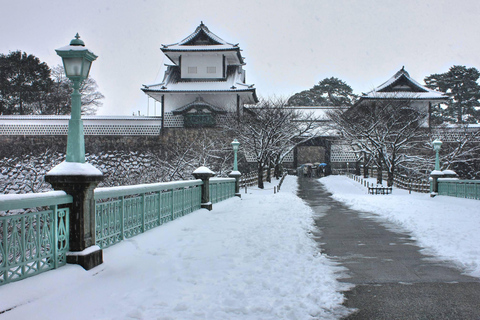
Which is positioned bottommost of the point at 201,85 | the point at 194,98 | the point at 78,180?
the point at 78,180

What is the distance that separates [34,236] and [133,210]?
317cm

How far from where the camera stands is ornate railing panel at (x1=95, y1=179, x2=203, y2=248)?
23.0 feet

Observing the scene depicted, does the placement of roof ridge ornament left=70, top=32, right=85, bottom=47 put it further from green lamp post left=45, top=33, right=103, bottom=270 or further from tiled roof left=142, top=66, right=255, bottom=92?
tiled roof left=142, top=66, right=255, bottom=92

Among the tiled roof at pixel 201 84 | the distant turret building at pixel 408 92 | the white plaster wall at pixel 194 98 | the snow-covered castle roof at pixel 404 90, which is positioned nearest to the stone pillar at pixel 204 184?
the tiled roof at pixel 201 84

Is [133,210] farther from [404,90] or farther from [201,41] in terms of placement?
[404,90]

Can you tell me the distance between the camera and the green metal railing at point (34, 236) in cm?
470

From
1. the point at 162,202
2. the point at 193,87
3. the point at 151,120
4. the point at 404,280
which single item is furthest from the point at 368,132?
the point at 404,280

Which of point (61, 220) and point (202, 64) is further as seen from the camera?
point (202, 64)

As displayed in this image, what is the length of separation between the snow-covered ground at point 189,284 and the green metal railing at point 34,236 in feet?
0.64

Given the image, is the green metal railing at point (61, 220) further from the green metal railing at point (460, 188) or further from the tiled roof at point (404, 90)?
the tiled roof at point (404, 90)

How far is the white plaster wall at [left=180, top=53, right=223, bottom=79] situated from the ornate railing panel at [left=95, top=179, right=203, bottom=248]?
1244 inches

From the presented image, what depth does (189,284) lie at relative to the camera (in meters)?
5.82

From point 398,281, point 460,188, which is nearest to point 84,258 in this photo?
point 398,281

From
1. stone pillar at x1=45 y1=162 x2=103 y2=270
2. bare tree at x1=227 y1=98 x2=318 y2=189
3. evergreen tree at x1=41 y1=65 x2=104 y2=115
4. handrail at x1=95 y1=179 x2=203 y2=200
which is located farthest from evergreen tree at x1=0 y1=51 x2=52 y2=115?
stone pillar at x1=45 y1=162 x2=103 y2=270
